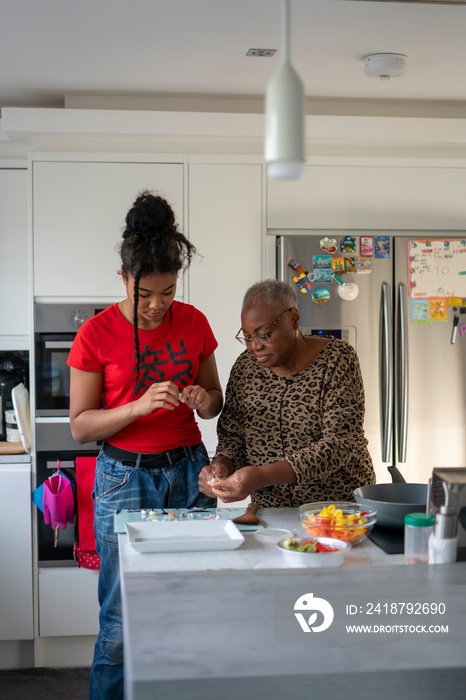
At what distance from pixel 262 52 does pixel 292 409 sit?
1.58 meters

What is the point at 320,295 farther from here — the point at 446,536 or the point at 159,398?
the point at 446,536

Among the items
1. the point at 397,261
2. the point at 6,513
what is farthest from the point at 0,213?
the point at 397,261

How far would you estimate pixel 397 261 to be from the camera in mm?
3318

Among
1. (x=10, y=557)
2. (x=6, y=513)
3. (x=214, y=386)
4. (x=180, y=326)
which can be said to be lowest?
(x=10, y=557)

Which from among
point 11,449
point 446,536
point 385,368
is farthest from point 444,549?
point 11,449

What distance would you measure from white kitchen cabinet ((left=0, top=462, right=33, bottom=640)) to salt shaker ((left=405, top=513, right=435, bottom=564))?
208cm

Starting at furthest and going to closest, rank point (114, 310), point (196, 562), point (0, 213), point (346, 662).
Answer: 1. point (0, 213)
2. point (114, 310)
3. point (196, 562)
4. point (346, 662)

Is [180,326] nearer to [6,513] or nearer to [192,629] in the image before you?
[192,629]

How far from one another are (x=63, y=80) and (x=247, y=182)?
3.00ft

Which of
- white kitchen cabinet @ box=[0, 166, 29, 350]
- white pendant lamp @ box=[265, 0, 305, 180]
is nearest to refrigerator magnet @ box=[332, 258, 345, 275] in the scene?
white kitchen cabinet @ box=[0, 166, 29, 350]

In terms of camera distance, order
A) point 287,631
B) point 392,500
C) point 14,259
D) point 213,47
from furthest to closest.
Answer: point 14,259 < point 213,47 < point 392,500 < point 287,631

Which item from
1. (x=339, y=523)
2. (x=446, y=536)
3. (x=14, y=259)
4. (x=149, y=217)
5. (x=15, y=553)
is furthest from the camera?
(x=14, y=259)

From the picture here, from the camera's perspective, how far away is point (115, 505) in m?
2.04

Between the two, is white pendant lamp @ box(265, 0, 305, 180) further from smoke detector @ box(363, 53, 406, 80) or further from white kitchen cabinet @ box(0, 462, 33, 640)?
white kitchen cabinet @ box(0, 462, 33, 640)
